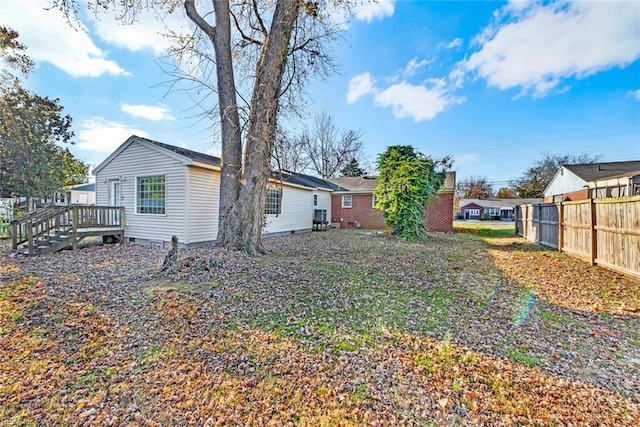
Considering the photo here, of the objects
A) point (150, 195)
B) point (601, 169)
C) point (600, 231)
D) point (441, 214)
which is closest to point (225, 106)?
point (150, 195)

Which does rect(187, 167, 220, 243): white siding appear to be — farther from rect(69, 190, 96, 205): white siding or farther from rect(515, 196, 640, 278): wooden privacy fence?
rect(69, 190, 96, 205): white siding

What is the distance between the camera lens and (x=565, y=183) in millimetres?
22938

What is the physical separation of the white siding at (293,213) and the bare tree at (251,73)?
5075 millimetres

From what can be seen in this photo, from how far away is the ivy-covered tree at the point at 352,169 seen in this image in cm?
3428

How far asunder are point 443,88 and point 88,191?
119ft

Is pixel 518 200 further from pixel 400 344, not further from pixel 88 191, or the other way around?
pixel 88 191

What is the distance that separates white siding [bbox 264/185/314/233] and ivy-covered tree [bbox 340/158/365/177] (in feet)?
58.8

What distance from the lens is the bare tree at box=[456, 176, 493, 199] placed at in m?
54.0

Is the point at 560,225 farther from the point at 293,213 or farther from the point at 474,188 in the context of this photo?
the point at 474,188

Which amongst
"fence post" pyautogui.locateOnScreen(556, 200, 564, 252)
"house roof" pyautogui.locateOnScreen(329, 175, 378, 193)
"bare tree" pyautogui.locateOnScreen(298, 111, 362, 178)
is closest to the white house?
"fence post" pyautogui.locateOnScreen(556, 200, 564, 252)

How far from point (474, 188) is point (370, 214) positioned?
44711 millimetres

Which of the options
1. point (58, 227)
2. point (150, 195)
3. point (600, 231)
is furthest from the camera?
point (150, 195)

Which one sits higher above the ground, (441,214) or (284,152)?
(284,152)

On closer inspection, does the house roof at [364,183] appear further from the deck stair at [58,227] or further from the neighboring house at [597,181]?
the deck stair at [58,227]
